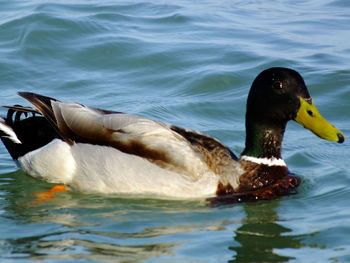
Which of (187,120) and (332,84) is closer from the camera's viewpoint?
(187,120)

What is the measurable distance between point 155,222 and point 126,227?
0.87 feet

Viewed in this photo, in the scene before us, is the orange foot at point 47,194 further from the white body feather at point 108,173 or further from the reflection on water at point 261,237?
the reflection on water at point 261,237

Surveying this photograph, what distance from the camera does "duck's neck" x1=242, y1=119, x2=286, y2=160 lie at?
26.7 feet

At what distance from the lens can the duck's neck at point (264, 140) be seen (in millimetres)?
8125

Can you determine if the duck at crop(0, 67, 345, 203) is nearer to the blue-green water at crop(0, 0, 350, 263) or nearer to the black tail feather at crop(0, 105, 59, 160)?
the black tail feather at crop(0, 105, 59, 160)

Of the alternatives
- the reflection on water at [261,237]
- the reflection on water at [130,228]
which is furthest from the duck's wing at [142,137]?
the reflection on water at [261,237]

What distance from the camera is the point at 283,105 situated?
7.94 metres

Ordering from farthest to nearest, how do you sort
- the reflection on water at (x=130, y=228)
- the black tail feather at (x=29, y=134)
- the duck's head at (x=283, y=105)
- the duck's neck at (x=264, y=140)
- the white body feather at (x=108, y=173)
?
the black tail feather at (x=29, y=134) → the duck's neck at (x=264, y=140) → the duck's head at (x=283, y=105) → the white body feather at (x=108, y=173) → the reflection on water at (x=130, y=228)

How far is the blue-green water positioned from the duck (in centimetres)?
17

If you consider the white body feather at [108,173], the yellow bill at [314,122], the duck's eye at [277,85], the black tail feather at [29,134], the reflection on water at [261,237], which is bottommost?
the reflection on water at [261,237]

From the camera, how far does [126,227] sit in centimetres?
700

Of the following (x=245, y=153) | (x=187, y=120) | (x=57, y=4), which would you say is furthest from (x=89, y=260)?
(x=57, y=4)

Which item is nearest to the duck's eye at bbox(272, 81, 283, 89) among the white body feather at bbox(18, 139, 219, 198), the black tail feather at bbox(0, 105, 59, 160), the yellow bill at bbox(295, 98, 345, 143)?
the yellow bill at bbox(295, 98, 345, 143)

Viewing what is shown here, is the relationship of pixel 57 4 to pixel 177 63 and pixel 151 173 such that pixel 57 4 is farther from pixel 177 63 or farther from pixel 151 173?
pixel 151 173
